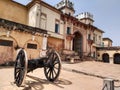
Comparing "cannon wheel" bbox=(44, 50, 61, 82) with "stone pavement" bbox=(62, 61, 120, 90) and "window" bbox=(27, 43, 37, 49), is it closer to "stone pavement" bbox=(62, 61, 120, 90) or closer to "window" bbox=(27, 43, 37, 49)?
"stone pavement" bbox=(62, 61, 120, 90)

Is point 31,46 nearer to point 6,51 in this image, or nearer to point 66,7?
point 6,51

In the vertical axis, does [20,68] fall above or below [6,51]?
below

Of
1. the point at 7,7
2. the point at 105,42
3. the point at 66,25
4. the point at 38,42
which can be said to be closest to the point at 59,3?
the point at 66,25

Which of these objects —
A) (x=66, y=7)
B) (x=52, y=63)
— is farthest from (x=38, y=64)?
(x=66, y=7)

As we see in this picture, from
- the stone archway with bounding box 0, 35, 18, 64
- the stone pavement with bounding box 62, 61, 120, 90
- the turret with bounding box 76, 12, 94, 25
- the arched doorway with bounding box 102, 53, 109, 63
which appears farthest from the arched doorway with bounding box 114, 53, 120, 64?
the stone archway with bounding box 0, 35, 18, 64

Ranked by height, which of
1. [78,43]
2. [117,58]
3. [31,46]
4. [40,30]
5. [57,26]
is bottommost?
[117,58]

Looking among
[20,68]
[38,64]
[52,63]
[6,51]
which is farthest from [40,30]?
[20,68]

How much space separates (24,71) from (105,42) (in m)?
39.8

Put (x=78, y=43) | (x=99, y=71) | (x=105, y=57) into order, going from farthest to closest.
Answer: (x=105, y=57) → (x=78, y=43) → (x=99, y=71)

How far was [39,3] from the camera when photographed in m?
17.4

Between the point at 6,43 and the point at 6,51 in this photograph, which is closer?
the point at 6,51

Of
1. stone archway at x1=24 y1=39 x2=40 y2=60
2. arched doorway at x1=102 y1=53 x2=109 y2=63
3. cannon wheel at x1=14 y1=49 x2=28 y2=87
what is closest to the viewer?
cannon wheel at x1=14 y1=49 x2=28 y2=87

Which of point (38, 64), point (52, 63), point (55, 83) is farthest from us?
point (52, 63)

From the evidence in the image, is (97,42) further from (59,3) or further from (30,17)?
(30,17)
